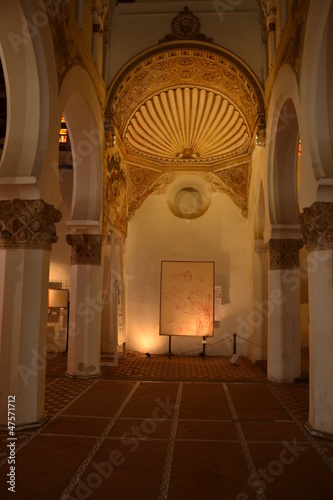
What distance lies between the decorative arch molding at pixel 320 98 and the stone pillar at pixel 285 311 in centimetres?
282

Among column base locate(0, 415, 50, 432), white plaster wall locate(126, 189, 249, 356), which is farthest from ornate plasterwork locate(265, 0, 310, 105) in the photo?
white plaster wall locate(126, 189, 249, 356)

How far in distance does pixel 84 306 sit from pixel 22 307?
3.21m

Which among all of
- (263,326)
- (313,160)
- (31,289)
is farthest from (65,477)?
(263,326)

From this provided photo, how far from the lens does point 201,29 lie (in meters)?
9.38

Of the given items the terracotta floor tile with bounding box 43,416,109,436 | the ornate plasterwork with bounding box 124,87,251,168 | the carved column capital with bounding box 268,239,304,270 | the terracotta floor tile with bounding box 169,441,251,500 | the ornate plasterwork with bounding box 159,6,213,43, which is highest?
the ornate plasterwork with bounding box 159,6,213,43

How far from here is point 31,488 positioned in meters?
3.62

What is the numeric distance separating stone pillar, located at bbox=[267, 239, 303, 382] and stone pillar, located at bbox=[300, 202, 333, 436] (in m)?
2.60

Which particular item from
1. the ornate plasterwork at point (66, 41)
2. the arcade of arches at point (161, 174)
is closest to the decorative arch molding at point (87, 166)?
the arcade of arches at point (161, 174)

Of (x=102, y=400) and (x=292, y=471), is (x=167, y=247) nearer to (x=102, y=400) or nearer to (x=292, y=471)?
(x=102, y=400)

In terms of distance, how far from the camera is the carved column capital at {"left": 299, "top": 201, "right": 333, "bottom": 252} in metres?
5.12

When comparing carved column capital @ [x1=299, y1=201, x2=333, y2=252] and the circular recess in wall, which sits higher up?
the circular recess in wall

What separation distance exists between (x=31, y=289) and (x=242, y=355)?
841 centimetres

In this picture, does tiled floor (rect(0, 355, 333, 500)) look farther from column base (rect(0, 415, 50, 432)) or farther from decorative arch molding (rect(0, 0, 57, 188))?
decorative arch molding (rect(0, 0, 57, 188))

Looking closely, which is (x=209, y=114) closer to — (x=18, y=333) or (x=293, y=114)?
(x=293, y=114)
